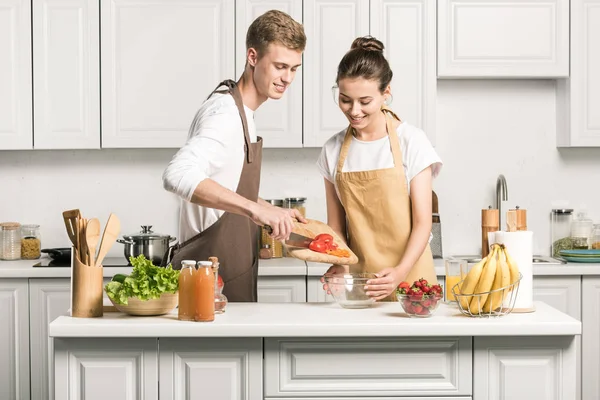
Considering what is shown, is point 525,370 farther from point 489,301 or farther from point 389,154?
point 389,154

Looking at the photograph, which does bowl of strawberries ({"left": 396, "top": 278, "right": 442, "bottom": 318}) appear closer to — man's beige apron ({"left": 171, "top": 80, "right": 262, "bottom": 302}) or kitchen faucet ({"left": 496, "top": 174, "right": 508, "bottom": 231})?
man's beige apron ({"left": 171, "top": 80, "right": 262, "bottom": 302})

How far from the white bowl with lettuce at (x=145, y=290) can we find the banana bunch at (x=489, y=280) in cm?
86

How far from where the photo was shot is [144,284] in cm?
A: 245

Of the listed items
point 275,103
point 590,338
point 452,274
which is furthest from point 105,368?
point 590,338

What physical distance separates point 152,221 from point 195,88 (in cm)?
87

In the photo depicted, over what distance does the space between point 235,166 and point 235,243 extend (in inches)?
11.4

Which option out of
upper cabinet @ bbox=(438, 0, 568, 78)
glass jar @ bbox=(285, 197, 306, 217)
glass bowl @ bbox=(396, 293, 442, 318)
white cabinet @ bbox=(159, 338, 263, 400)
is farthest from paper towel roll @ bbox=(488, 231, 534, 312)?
glass jar @ bbox=(285, 197, 306, 217)

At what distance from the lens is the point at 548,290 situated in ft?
13.9

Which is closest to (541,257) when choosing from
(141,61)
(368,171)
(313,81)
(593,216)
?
(593,216)

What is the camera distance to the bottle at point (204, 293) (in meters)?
2.41

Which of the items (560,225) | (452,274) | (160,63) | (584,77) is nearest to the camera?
(452,274)

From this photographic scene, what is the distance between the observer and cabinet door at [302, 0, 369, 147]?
4359mm

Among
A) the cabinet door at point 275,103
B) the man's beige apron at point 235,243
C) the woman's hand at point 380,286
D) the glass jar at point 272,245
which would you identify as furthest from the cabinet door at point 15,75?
the woman's hand at point 380,286

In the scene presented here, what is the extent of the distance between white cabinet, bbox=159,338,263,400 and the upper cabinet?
8.04ft
